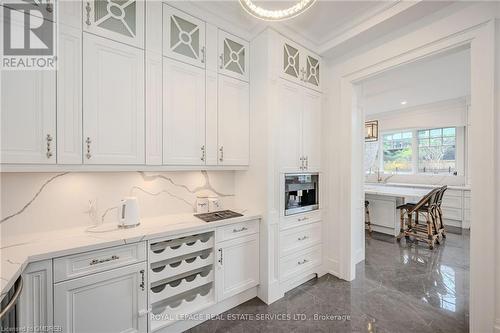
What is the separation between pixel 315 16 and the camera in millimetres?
2178

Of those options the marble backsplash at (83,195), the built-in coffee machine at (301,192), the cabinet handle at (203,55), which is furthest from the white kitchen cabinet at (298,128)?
the marble backsplash at (83,195)

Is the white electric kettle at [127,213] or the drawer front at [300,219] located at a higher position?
the white electric kettle at [127,213]

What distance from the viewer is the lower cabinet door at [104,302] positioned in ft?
4.42

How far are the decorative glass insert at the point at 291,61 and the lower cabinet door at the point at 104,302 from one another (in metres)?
2.28

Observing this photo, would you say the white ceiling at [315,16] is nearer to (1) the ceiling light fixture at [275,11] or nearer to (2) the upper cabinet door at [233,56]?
(2) the upper cabinet door at [233,56]

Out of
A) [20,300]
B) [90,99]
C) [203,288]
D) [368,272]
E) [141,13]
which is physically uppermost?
[141,13]

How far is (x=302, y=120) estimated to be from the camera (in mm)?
2543

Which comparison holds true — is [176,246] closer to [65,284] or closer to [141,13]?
[65,284]

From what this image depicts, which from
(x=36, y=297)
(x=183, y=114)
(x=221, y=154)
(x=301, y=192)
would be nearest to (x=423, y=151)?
(x=301, y=192)

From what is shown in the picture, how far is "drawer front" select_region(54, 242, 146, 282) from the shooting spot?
4.38 feet

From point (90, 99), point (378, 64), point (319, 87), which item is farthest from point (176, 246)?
point (378, 64)

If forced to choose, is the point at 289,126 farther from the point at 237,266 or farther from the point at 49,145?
the point at 49,145

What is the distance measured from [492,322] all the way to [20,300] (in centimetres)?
310

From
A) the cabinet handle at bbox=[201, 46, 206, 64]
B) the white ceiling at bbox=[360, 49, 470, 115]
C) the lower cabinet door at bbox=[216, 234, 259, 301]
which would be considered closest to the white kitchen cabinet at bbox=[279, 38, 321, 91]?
the white ceiling at bbox=[360, 49, 470, 115]
